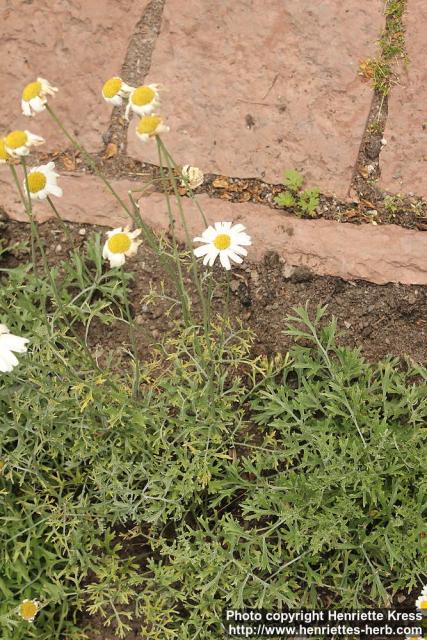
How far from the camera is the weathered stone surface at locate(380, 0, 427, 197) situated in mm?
2754

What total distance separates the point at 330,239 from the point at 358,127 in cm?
50

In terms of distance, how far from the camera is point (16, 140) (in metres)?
1.86

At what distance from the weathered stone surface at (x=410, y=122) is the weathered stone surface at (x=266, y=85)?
12cm

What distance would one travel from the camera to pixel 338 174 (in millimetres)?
2791

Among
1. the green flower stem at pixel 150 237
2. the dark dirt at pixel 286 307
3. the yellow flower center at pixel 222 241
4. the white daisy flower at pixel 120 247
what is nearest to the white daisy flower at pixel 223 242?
the yellow flower center at pixel 222 241

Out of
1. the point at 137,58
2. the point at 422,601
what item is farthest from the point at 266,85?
the point at 422,601

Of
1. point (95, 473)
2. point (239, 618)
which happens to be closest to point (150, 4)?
point (95, 473)

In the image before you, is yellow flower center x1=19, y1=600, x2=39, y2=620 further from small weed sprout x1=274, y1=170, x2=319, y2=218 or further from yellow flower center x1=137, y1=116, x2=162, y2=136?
small weed sprout x1=274, y1=170, x2=319, y2=218

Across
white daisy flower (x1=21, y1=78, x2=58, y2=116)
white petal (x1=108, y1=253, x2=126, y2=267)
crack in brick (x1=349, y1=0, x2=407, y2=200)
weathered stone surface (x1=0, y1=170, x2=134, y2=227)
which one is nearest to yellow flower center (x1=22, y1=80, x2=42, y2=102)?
white daisy flower (x1=21, y1=78, x2=58, y2=116)

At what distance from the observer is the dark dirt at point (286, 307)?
2598 millimetres

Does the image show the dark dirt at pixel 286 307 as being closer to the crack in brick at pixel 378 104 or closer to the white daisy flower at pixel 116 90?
the crack in brick at pixel 378 104

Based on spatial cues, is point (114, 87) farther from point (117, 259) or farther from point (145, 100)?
point (117, 259)

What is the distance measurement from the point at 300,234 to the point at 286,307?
0.28 meters

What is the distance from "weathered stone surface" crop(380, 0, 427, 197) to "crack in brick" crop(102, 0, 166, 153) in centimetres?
102
